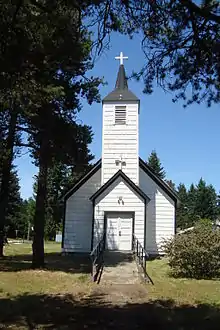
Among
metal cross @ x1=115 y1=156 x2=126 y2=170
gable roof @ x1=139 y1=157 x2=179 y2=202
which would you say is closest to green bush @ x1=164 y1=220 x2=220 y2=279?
gable roof @ x1=139 y1=157 x2=179 y2=202

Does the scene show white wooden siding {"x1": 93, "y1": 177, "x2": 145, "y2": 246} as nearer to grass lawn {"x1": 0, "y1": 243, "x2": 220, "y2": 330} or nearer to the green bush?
the green bush

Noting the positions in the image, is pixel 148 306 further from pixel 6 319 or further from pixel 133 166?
pixel 133 166

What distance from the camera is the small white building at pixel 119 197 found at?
23.2m

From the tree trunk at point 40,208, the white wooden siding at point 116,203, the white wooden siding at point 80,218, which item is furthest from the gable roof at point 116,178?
the tree trunk at point 40,208

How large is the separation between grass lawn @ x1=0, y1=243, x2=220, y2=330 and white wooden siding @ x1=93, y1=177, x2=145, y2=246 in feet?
22.2

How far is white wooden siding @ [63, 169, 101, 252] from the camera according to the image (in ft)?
80.1

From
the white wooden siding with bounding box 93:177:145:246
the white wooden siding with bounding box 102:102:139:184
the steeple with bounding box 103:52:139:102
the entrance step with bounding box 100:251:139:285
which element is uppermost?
the steeple with bounding box 103:52:139:102

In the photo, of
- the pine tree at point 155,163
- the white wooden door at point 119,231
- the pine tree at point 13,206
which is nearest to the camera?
the white wooden door at point 119,231

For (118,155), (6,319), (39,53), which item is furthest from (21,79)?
(118,155)

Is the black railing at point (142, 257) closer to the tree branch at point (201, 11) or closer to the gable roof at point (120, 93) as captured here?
the gable roof at point (120, 93)

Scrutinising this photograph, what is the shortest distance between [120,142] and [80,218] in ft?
16.8

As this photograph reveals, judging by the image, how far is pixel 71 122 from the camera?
18.7 meters

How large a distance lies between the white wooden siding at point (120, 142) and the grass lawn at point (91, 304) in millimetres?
9036

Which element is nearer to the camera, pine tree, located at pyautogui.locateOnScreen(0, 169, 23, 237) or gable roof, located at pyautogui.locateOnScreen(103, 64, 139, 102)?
gable roof, located at pyautogui.locateOnScreen(103, 64, 139, 102)
